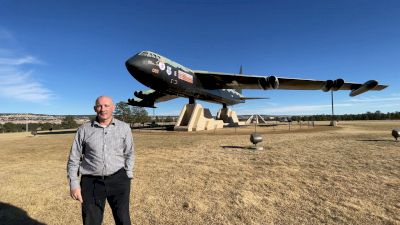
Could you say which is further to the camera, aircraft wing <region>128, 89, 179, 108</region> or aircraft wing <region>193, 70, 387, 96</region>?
aircraft wing <region>128, 89, 179, 108</region>

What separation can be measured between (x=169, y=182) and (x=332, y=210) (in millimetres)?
4430

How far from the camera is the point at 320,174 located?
8734mm

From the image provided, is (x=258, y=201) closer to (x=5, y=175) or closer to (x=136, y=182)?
(x=136, y=182)

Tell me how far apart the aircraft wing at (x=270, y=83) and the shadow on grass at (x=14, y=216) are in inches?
1002

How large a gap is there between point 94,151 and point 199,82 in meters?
27.8

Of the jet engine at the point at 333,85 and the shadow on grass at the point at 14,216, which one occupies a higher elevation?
the jet engine at the point at 333,85

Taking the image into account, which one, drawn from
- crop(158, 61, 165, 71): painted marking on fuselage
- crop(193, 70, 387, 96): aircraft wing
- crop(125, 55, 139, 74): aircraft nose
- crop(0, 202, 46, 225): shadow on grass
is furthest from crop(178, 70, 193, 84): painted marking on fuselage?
crop(0, 202, 46, 225): shadow on grass

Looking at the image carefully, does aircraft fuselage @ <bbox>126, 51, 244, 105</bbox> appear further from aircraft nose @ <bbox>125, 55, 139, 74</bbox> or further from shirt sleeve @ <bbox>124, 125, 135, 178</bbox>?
shirt sleeve @ <bbox>124, 125, 135, 178</bbox>

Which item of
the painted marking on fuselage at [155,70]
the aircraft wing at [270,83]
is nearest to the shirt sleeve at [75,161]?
the painted marking on fuselage at [155,70]

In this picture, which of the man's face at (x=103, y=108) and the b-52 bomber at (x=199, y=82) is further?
the b-52 bomber at (x=199, y=82)

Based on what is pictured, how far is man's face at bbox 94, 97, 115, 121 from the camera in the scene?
359 cm

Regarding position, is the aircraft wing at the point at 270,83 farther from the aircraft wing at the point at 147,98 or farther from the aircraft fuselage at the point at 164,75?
the aircraft wing at the point at 147,98

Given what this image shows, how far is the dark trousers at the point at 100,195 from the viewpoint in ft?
11.8

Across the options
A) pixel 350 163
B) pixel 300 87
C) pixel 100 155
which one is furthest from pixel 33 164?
pixel 300 87
